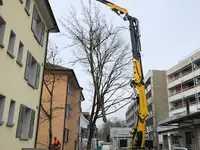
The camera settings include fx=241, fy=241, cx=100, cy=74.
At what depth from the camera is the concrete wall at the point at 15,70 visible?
9969 mm

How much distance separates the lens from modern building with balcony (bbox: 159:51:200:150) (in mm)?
37516

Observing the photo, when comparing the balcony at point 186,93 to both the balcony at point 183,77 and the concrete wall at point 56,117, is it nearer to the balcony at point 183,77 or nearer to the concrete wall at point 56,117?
the balcony at point 183,77

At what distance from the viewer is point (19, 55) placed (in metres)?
12.0

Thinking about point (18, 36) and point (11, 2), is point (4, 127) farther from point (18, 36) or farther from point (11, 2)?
point (11, 2)

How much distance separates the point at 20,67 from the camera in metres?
11.9

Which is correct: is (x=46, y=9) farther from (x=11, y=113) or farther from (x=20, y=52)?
(x=11, y=113)

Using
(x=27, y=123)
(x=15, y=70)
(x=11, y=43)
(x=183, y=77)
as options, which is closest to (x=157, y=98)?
(x=183, y=77)

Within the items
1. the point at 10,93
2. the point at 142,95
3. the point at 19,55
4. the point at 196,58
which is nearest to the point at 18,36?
the point at 19,55

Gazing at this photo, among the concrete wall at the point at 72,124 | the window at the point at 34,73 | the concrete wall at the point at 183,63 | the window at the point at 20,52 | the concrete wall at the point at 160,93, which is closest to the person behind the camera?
the window at the point at 20,52

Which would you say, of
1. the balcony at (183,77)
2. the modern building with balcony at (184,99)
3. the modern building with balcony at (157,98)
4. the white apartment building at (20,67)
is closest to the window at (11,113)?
the white apartment building at (20,67)

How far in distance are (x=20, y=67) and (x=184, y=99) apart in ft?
140

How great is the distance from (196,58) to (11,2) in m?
40.7

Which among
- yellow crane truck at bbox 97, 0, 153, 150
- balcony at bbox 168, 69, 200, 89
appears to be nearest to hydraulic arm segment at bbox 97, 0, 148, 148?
yellow crane truck at bbox 97, 0, 153, 150

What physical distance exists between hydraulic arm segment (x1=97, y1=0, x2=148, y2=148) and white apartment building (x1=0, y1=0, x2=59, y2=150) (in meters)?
5.28
